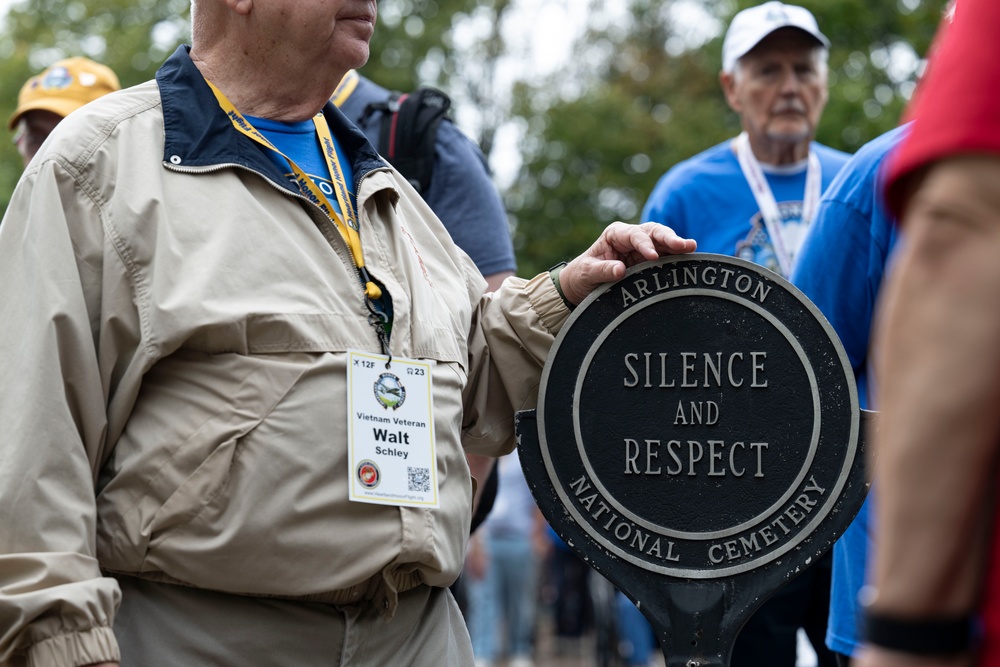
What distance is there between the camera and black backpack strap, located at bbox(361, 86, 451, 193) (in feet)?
13.3

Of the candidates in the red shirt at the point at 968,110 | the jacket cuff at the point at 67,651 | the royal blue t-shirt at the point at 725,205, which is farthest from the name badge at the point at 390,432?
the royal blue t-shirt at the point at 725,205

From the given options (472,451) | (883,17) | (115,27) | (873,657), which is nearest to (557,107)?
(883,17)

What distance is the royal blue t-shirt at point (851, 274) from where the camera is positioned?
3.22 m

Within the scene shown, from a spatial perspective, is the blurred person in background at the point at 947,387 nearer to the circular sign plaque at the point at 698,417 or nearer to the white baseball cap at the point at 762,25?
the circular sign plaque at the point at 698,417

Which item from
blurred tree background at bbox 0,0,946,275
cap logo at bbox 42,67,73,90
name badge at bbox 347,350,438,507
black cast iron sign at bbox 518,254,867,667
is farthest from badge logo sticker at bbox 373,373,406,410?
blurred tree background at bbox 0,0,946,275

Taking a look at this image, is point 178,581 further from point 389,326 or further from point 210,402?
point 389,326

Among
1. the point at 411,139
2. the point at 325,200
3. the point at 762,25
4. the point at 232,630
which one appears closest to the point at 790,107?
the point at 762,25

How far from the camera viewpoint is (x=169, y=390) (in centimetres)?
242

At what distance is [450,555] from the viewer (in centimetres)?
261

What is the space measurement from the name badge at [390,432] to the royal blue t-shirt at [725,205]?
208 cm

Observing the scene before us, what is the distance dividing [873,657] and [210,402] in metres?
1.40

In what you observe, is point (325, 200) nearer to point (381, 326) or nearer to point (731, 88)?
point (381, 326)

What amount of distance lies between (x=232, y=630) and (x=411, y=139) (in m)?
2.04

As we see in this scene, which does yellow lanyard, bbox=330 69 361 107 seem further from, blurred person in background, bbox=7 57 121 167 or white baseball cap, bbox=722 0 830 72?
white baseball cap, bbox=722 0 830 72
